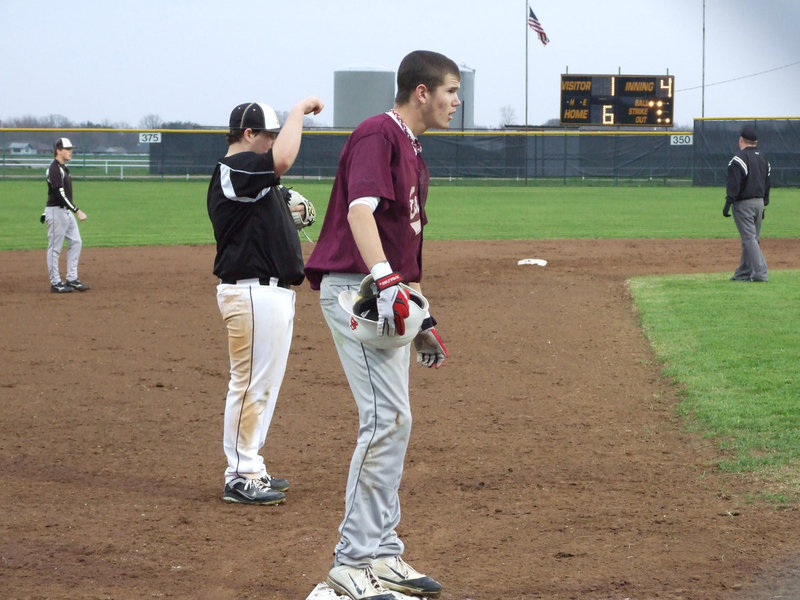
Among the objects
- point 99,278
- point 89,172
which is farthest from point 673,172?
point 99,278

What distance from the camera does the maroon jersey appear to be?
11.1ft

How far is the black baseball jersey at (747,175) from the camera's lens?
1187 centimetres

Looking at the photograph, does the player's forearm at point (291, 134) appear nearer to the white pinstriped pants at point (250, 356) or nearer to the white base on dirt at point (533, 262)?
the white pinstriped pants at point (250, 356)

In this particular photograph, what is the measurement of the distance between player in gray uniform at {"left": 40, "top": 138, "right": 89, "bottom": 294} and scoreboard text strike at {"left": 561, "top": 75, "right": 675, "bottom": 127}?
28992 mm

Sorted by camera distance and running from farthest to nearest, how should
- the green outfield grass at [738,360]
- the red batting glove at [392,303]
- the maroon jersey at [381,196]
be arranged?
the green outfield grass at [738,360] < the maroon jersey at [381,196] < the red batting glove at [392,303]

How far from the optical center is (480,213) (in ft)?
82.1

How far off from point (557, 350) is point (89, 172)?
123ft

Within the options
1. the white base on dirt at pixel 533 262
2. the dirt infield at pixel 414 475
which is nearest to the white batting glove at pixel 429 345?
the dirt infield at pixel 414 475

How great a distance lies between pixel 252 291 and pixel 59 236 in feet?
26.2

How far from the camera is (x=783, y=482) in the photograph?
4859 millimetres

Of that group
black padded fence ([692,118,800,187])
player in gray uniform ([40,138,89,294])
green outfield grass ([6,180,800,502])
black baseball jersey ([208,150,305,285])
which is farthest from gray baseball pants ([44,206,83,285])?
black padded fence ([692,118,800,187])

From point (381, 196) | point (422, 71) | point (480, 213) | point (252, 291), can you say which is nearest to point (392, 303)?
point (381, 196)

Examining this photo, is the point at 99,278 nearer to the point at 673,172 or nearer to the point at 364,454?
the point at 364,454

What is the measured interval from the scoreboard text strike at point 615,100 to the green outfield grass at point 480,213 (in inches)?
111
